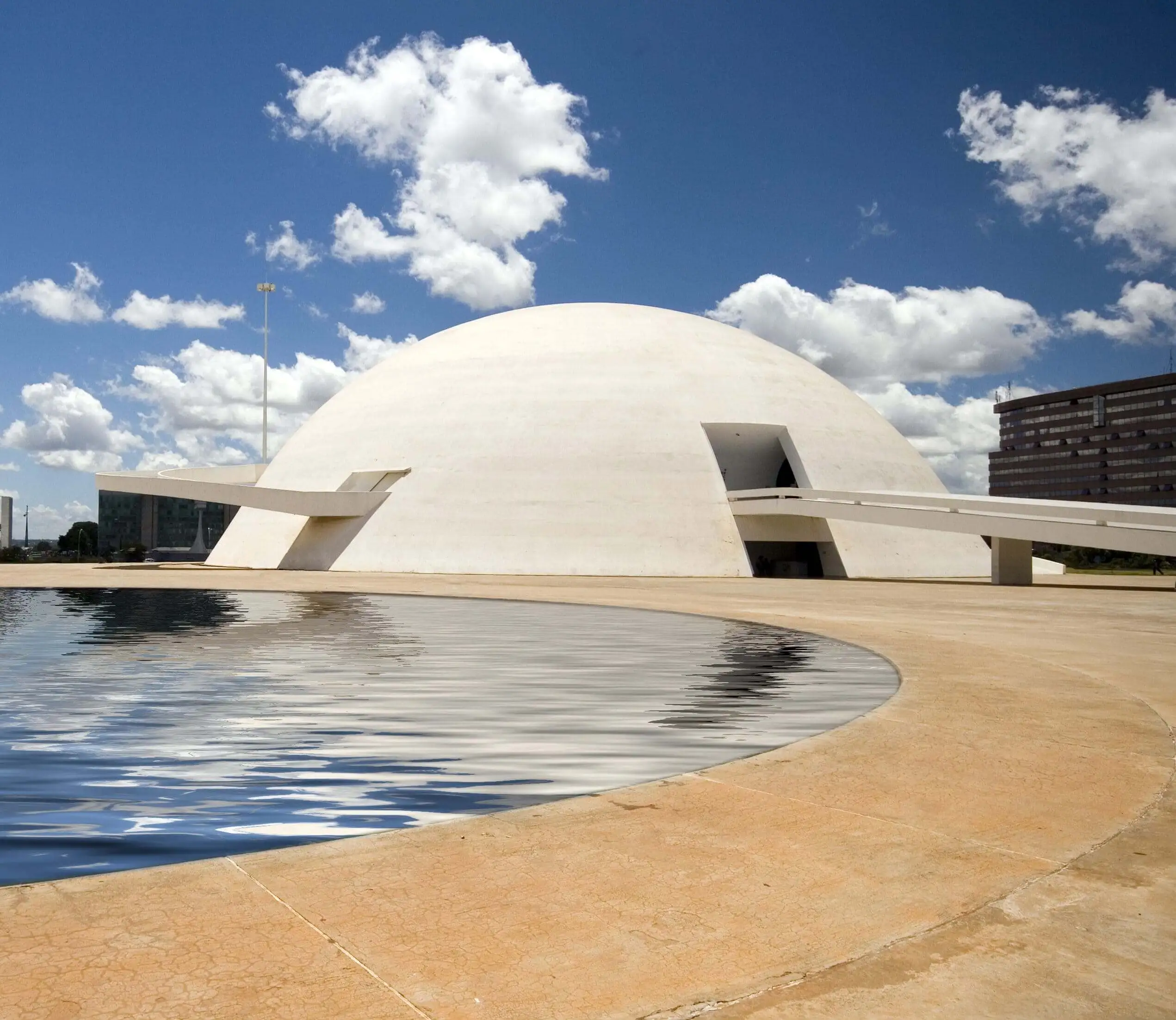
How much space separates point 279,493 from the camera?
130 feet

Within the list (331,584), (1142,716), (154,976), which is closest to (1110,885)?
(154,976)

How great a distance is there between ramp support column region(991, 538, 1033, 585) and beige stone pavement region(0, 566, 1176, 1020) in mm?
27898

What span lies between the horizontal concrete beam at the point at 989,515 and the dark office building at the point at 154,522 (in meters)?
51.1

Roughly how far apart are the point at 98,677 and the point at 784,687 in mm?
7021

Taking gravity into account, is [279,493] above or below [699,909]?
above

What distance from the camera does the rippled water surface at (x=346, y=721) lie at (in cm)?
533

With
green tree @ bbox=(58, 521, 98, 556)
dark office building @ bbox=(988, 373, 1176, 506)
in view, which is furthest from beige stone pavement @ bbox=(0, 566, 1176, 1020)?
dark office building @ bbox=(988, 373, 1176, 506)

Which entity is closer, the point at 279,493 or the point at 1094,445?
the point at 279,493

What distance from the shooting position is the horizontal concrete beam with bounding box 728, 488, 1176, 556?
2844 cm

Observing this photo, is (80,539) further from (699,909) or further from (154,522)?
(699,909)

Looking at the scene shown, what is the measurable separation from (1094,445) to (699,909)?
606 feet

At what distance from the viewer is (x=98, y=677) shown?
10.6 m

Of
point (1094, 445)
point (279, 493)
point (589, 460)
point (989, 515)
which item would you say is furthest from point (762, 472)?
point (1094, 445)

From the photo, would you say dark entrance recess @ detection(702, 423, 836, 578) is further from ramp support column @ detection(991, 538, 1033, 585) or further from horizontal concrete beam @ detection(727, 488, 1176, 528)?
ramp support column @ detection(991, 538, 1033, 585)
